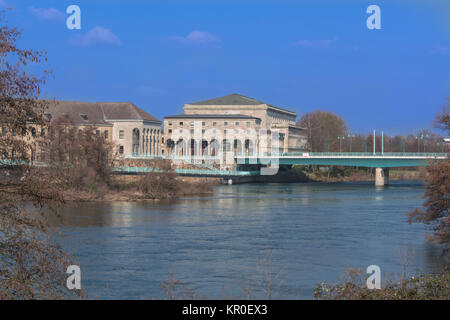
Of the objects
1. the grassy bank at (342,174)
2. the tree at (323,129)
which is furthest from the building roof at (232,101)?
the grassy bank at (342,174)

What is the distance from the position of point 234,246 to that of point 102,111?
94772 mm

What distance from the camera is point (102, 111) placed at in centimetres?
12312

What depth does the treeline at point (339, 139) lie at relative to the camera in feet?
441

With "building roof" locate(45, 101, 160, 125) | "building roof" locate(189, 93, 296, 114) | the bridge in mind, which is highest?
"building roof" locate(189, 93, 296, 114)

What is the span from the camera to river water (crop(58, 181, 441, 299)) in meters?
23.2

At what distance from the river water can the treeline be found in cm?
8160

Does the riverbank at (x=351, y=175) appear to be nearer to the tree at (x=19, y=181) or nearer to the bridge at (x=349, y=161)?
the bridge at (x=349, y=161)

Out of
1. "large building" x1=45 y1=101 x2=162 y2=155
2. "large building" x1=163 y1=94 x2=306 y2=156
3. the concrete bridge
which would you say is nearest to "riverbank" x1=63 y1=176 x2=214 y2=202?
the concrete bridge

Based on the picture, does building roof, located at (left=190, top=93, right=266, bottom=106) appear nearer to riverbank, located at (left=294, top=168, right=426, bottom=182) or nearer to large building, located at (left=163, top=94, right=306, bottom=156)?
large building, located at (left=163, top=94, right=306, bottom=156)

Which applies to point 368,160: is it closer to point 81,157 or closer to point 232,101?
point 81,157

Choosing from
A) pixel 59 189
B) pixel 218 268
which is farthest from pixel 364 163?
pixel 59 189

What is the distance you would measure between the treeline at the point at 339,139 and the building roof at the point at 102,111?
3412cm
